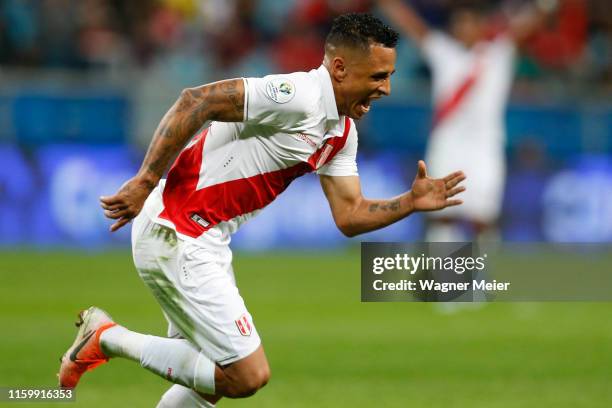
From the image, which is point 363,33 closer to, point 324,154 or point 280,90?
point 280,90

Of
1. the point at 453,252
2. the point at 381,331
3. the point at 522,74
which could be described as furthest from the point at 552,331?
the point at 522,74

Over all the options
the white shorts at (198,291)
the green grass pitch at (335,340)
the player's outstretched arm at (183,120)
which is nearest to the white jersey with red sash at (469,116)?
the green grass pitch at (335,340)

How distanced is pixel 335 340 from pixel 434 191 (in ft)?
13.8

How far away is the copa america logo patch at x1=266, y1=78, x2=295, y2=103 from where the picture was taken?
5.64m

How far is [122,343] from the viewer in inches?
242

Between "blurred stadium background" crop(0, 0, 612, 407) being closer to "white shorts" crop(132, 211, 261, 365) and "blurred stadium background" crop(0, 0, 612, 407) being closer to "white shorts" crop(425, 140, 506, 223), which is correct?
"white shorts" crop(425, 140, 506, 223)

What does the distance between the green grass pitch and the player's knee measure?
1510 mm

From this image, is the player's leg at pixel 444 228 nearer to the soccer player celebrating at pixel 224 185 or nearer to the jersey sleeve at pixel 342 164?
the jersey sleeve at pixel 342 164

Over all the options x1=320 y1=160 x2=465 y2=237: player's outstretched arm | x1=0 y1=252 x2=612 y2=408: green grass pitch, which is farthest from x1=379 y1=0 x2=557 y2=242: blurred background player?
x1=320 y1=160 x2=465 y2=237: player's outstretched arm

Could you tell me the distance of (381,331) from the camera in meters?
10.7

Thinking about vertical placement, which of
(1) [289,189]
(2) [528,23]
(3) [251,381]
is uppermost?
(2) [528,23]

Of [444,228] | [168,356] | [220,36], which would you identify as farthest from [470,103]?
[168,356]

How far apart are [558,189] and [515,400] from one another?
354 inches

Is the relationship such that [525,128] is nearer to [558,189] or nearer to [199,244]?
[558,189]
